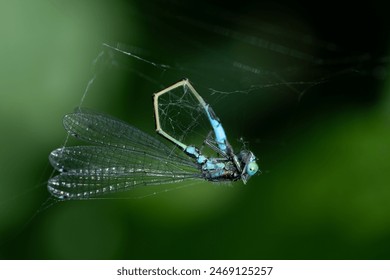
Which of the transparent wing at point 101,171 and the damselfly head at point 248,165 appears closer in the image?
the transparent wing at point 101,171

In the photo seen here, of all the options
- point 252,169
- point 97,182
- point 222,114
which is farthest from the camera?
point 222,114

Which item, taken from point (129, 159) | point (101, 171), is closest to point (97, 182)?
point (101, 171)

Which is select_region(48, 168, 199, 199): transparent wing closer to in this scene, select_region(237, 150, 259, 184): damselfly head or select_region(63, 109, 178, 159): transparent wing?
select_region(63, 109, 178, 159): transparent wing

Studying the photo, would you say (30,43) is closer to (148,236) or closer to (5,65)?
(5,65)

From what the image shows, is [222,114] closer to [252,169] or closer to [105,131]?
[252,169]

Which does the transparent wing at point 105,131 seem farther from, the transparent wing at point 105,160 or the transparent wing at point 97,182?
the transparent wing at point 97,182

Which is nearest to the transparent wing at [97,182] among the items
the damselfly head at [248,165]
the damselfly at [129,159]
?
the damselfly at [129,159]

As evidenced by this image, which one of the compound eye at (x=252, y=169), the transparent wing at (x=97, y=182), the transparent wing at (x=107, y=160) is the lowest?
the transparent wing at (x=97, y=182)
